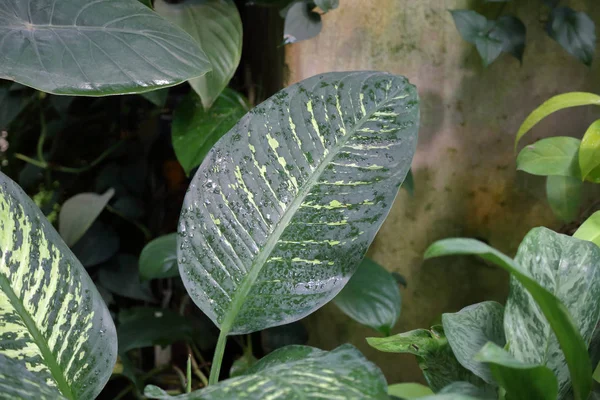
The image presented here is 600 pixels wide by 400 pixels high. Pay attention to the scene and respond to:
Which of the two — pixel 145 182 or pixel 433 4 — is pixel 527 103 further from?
pixel 145 182

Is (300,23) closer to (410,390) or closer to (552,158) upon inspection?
(552,158)

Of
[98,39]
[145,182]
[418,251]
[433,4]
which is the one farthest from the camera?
[145,182]

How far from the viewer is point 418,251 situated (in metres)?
1.10

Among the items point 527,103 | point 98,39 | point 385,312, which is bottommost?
point 385,312

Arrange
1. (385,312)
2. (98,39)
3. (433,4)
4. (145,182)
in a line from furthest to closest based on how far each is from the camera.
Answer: (145,182) < (433,4) < (385,312) < (98,39)

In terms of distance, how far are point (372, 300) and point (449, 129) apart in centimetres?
41

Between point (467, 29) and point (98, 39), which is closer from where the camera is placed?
point (98, 39)

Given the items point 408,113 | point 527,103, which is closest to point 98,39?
point 408,113

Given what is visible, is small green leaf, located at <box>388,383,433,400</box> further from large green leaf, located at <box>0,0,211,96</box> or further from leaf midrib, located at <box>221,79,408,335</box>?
large green leaf, located at <box>0,0,211,96</box>

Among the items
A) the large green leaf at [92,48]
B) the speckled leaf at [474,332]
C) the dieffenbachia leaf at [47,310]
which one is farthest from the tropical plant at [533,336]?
the large green leaf at [92,48]

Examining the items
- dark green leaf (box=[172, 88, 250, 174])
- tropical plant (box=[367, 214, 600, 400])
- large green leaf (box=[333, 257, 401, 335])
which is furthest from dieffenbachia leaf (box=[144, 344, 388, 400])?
dark green leaf (box=[172, 88, 250, 174])

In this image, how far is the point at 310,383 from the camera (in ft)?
1.15

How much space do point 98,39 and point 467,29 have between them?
2.02ft

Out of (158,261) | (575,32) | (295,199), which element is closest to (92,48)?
(295,199)
